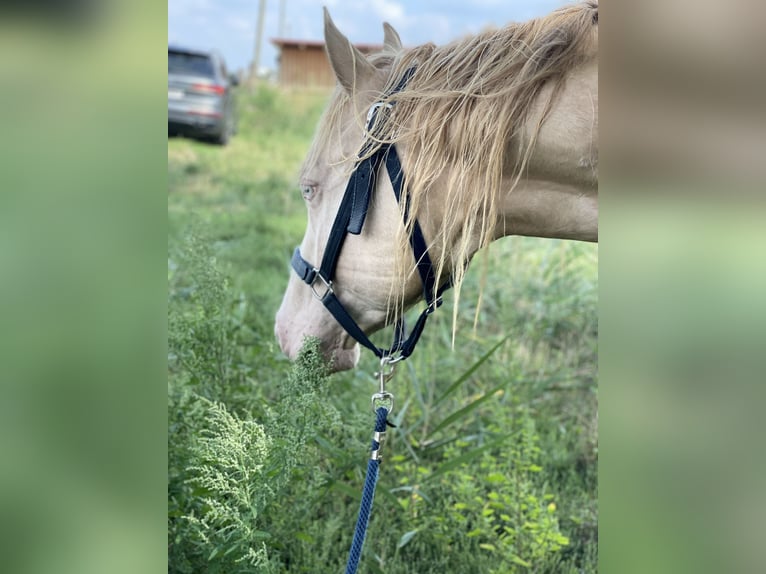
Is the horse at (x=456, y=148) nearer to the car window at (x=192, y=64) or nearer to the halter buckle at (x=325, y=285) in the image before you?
the halter buckle at (x=325, y=285)

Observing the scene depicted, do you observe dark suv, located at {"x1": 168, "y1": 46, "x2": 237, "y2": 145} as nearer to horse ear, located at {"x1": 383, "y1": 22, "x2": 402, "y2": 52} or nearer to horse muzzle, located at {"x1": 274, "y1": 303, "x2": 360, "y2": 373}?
horse ear, located at {"x1": 383, "y1": 22, "x2": 402, "y2": 52}

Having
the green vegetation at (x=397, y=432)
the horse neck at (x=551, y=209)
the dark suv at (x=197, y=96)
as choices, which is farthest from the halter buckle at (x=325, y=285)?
the dark suv at (x=197, y=96)

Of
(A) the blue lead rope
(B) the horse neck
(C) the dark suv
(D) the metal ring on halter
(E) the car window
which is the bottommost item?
(C) the dark suv

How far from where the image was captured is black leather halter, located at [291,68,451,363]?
1.71 metres

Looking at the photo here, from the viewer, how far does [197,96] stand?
30.0 feet

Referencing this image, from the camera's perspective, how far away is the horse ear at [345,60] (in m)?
1.69

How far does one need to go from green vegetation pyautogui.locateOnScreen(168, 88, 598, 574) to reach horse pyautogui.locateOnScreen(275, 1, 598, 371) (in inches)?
9.5

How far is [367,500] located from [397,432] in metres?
1.59

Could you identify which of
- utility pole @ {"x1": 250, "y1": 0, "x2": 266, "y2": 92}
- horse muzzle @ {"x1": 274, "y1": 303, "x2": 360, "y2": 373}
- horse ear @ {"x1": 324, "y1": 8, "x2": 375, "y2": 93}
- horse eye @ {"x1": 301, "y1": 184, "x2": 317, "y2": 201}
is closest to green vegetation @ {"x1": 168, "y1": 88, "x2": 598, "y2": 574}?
horse muzzle @ {"x1": 274, "y1": 303, "x2": 360, "y2": 373}

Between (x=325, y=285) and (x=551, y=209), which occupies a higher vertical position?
(x=551, y=209)

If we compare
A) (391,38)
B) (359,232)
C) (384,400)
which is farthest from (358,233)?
(391,38)
